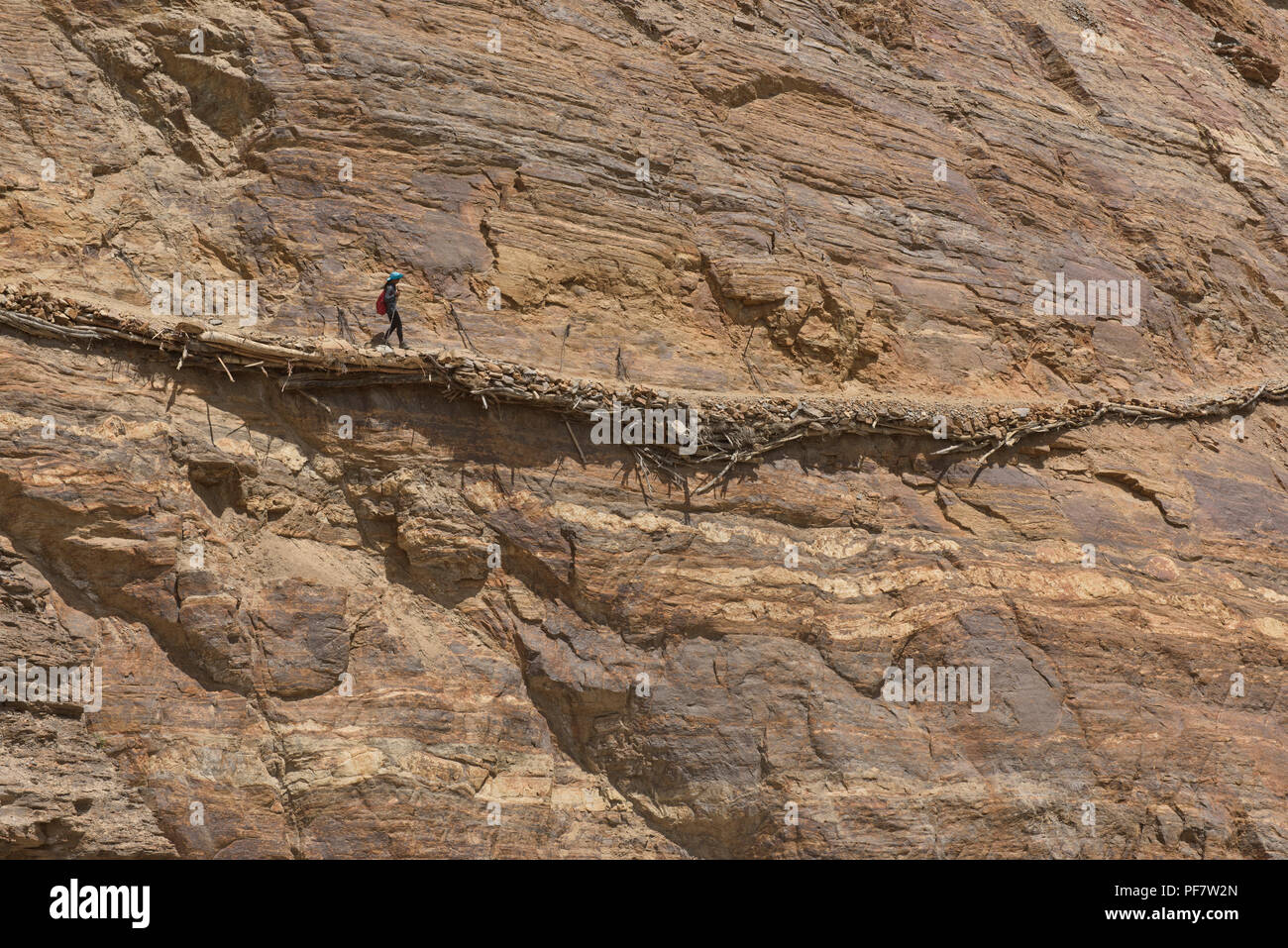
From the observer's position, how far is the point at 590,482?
12672 millimetres

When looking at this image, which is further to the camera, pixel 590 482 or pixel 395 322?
pixel 590 482

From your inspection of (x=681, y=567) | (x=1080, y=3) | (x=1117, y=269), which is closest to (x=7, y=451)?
(x=681, y=567)

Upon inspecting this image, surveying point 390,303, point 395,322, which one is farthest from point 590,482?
point 390,303

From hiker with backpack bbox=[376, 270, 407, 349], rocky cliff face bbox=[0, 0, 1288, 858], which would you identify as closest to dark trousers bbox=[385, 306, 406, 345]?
hiker with backpack bbox=[376, 270, 407, 349]

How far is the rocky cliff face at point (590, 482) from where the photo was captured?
36.0 feet

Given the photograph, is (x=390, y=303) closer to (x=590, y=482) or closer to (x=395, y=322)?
(x=395, y=322)

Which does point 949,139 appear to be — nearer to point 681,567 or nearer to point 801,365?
point 801,365

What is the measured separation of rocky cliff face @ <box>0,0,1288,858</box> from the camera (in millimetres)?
10969

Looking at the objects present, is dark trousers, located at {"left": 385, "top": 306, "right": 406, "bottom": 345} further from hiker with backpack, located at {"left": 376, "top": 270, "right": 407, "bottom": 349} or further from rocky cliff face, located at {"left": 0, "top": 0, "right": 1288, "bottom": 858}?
rocky cliff face, located at {"left": 0, "top": 0, "right": 1288, "bottom": 858}

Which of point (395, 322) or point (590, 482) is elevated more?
point (395, 322)

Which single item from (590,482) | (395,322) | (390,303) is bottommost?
(590,482)

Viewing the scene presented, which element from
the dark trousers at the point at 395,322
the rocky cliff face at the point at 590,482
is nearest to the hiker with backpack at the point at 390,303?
the dark trousers at the point at 395,322

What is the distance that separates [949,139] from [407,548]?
10.4 metres

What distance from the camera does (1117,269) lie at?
17297mm
